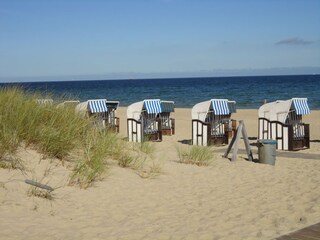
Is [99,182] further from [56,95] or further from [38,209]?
[56,95]

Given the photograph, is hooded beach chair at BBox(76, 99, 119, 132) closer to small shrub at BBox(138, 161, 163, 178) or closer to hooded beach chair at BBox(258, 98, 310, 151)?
hooded beach chair at BBox(258, 98, 310, 151)

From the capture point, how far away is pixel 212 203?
21.9 ft

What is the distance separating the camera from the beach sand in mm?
5199

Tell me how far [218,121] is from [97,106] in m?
4.30

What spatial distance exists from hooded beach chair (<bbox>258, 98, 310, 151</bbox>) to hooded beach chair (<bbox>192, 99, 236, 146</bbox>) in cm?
134

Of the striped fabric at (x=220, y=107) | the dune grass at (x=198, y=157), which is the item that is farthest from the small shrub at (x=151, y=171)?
the striped fabric at (x=220, y=107)

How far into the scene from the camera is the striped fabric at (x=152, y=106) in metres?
15.9

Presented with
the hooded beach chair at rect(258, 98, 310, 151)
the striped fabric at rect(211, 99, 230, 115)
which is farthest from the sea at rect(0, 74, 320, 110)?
the hooded beach chair at rect(258, 98, 310, 151)

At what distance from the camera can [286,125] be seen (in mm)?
13266

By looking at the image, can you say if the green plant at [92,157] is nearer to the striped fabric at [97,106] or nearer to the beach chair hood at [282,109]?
the beach chair hood at [282,109]

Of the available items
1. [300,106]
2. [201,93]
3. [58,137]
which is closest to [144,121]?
[300,106]

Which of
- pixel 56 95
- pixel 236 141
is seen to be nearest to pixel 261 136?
pixel 236 141

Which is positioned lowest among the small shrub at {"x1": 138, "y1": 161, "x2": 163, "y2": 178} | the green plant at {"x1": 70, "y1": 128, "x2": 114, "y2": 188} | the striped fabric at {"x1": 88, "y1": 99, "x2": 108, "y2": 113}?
the small shrub at {"x1": 138, "y1": 161, "x2": 163, "y2": 178}

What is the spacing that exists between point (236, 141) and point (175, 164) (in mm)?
1942
